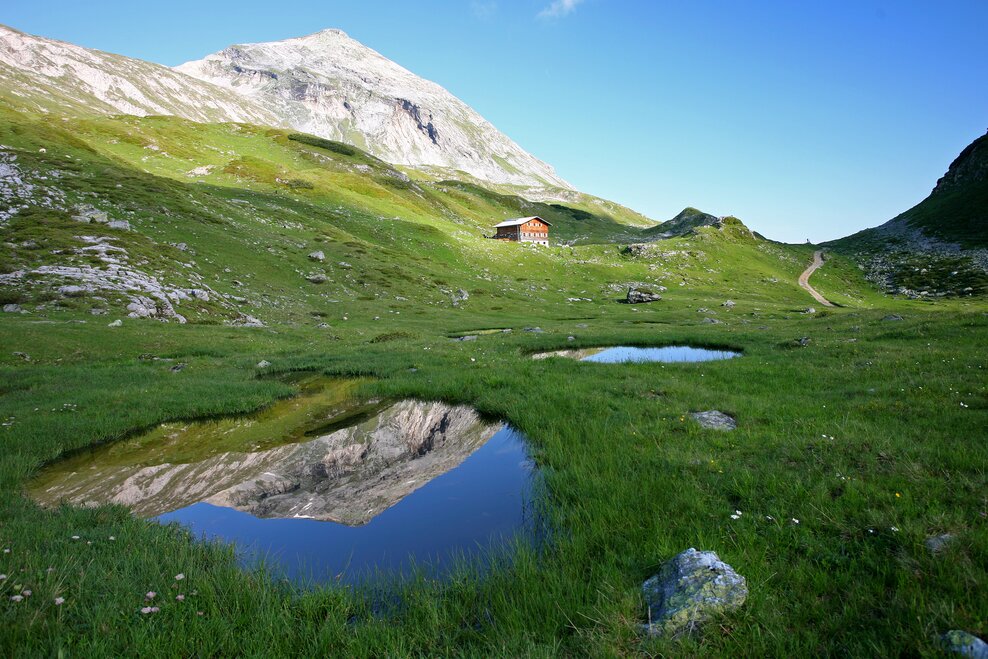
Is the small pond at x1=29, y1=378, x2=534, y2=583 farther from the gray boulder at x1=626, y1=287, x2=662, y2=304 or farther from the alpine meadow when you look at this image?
the gray boulder at x1=626, y1=287, x2=662, y2=304

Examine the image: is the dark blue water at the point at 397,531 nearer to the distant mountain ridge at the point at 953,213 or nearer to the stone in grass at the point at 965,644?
the stone in grass at the point at 965,644

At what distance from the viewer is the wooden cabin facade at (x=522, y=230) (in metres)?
119

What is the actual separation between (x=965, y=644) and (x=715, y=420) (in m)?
8.83

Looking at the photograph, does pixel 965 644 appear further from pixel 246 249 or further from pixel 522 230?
pixel 522 230

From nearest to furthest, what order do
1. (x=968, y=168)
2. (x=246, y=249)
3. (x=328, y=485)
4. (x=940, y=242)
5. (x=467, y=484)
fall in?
(x=328, y=485) < (x=467, y=484) < (x=246, y=249) < (x=940, y=242) < (x=968, y=168)

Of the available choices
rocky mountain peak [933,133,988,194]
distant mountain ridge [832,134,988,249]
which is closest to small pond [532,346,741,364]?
distant mountain ridge [832,134,988,249]

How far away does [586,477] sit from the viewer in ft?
32.0

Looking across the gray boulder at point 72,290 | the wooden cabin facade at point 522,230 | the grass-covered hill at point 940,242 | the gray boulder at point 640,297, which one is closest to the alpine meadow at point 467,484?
the gray boulder at point 72,290

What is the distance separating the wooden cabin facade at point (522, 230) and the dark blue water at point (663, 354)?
8884 cm

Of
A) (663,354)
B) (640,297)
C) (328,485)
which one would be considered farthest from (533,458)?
(640,297)

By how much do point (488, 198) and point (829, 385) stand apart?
18732cm

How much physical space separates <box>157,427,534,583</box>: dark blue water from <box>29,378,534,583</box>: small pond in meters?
0.03

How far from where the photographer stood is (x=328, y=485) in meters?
11.1

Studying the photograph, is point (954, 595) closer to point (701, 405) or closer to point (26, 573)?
point (701, 405)
